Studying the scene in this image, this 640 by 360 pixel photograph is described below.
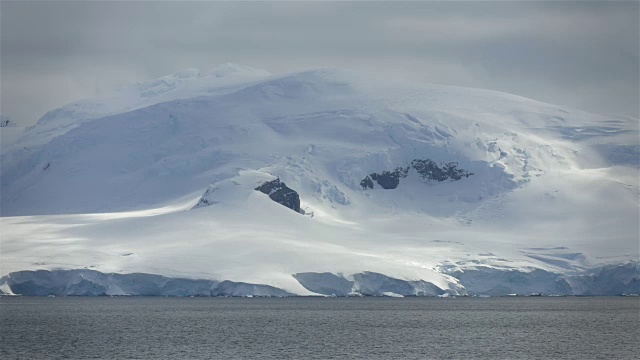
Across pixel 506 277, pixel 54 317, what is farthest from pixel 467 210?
pixel 54 317

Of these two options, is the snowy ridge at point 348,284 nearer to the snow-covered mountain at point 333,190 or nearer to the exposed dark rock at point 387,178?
the snow-covered mountain at point 333,190

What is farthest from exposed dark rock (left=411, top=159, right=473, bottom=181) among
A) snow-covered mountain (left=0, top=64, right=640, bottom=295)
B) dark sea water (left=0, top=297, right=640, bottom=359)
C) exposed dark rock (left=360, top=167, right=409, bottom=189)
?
dark sea water (left=0, top=297, right=640, bottom=359)

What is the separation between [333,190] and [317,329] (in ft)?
254

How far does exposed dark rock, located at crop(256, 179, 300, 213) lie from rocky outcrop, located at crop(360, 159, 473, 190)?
15.7m

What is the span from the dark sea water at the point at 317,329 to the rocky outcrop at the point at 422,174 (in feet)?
148

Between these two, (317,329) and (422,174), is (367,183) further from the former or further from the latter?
(317,329)

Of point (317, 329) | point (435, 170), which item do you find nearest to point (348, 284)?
point (317, 329)

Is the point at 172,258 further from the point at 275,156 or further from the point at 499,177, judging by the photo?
the point at 499,177

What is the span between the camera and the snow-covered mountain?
132750 mm

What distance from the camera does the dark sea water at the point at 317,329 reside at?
73.2m

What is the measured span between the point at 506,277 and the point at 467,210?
3235 cm

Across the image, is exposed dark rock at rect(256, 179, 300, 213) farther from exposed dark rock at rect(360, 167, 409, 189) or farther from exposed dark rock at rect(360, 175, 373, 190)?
exposed dark rock at rect(360, 167, 409, 189)

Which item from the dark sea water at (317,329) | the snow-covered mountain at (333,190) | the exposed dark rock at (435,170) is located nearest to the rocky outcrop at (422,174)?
the exposed dark rock at (435,170)

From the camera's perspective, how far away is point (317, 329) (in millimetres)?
89438
